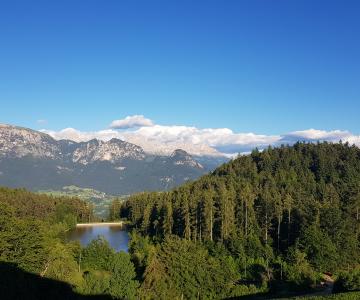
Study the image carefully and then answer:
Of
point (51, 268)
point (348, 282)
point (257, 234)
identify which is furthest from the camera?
point (257, 234)

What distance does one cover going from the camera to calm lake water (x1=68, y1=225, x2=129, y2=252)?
426ft

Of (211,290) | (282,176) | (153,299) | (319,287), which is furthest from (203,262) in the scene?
(282,176)

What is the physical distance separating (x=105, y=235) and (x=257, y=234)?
66722 mm

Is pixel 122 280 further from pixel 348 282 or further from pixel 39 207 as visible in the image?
pixel 39 207

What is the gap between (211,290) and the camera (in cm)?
6412

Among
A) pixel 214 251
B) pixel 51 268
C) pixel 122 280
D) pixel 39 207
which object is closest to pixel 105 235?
pixel 39 207

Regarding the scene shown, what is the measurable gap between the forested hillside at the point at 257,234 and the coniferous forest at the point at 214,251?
0.72 ft

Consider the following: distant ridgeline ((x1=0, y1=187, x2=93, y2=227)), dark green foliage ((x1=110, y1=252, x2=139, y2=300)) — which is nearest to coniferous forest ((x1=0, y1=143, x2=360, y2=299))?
dark green foliage ((x1=110, y1=252, x2=139, y2=300))

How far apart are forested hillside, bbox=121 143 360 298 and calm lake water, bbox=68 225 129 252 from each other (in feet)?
28.7

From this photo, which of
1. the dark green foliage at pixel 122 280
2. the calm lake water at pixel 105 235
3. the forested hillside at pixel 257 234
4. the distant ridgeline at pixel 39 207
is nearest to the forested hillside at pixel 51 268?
the dark green foliage at pixel 122 280

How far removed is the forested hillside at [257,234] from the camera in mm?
65500

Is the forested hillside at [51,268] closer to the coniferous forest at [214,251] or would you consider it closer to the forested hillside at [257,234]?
the coniferous forest at [214,251]

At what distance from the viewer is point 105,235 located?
509ft

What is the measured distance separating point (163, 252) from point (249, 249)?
99.8 feet
